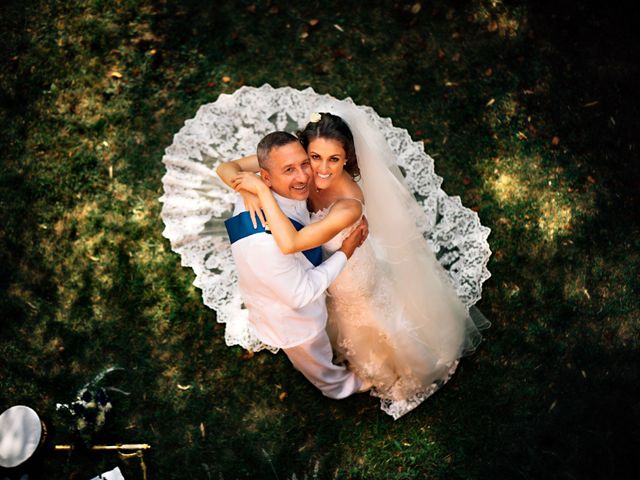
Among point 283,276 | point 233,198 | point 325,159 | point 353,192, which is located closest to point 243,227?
point 283,276

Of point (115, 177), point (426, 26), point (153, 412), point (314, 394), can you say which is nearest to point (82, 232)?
point (115, 177)

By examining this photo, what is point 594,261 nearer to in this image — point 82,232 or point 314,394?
point 314,394

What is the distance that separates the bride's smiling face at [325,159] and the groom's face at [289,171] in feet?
0.30

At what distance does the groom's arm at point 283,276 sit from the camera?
3637 mm

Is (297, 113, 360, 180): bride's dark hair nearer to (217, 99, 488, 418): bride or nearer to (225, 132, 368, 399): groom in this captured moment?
(217, 99, 488, 418): bride

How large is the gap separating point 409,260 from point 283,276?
1280mm

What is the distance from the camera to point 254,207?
3.75m

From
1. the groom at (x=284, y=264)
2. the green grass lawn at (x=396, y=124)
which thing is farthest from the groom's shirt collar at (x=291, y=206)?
the green grass lawn at (x=396, y=124)

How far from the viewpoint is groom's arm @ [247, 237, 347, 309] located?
3.64 metres

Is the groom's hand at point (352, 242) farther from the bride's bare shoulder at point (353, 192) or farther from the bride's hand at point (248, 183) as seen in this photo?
the bride's hand at point (248, 183)

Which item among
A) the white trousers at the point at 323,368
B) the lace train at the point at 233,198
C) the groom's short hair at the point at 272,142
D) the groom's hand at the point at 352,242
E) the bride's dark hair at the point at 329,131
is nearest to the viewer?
the groom's short hair at the point at 272,142

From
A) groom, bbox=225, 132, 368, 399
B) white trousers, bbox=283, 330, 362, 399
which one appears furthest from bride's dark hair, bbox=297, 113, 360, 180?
white trousers, bbox=283, 330, 362, 399

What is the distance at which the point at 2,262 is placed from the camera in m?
5.30

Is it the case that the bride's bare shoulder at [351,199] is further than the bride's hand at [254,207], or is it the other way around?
the bride's bare shoulder at [351,199]
